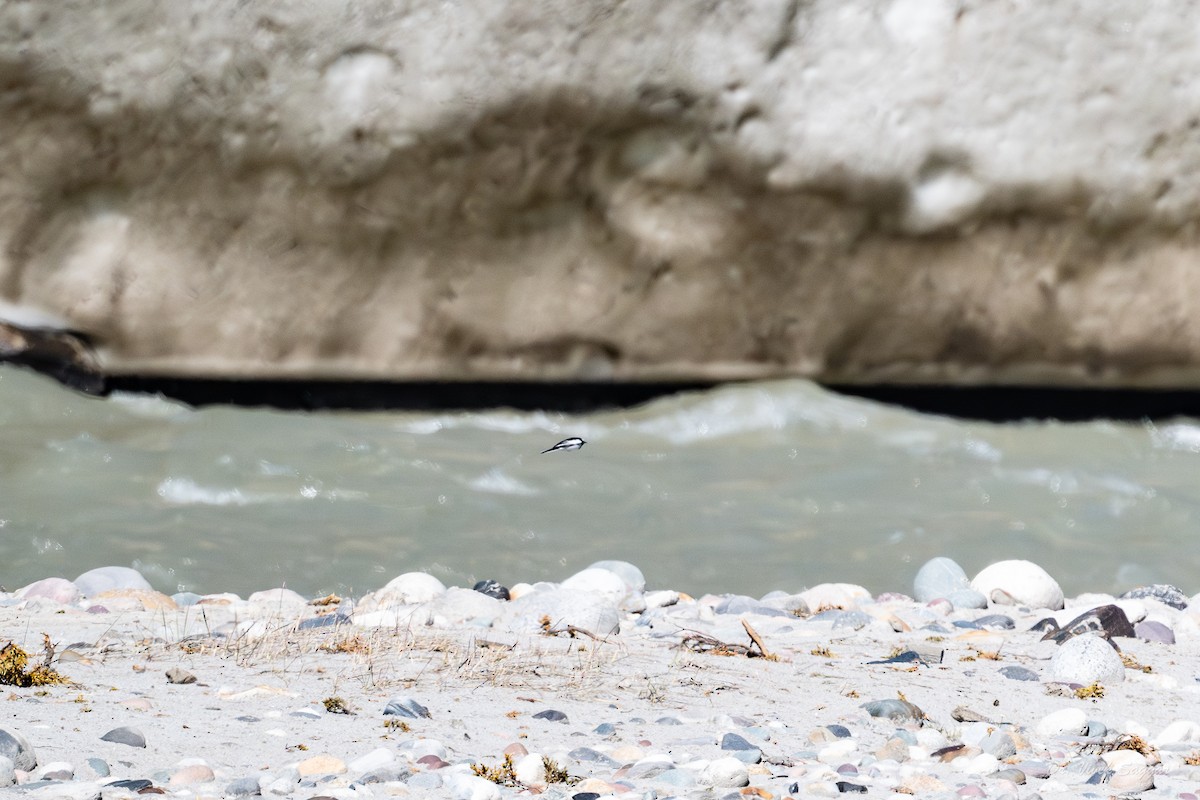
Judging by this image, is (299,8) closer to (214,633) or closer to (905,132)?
(905,132)

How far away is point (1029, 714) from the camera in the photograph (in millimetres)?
2582

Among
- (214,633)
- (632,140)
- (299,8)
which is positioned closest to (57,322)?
(299,8)

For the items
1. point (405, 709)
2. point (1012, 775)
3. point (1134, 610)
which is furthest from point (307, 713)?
point (1134, 610)

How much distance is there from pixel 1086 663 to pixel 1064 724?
1.66ft

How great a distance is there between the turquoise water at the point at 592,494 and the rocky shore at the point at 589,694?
2.20 feet

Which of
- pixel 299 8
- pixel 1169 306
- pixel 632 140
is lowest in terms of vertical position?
pixel 1169 306

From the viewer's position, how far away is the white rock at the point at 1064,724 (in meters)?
2.41

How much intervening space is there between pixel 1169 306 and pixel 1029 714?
11.9ft

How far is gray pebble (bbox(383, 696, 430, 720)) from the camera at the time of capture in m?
2.34

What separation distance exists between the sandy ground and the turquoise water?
116cm

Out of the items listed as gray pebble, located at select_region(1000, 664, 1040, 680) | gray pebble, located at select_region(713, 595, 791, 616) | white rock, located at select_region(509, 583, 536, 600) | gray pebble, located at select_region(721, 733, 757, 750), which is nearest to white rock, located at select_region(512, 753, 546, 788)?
gray pebble, located at select_region(721, 733, 757, 750)

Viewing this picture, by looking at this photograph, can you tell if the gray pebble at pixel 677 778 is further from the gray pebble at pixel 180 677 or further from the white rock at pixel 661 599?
the white rock at pixel 661 599

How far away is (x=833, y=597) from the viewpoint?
12.5ft

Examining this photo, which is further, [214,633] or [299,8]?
[299,8]
